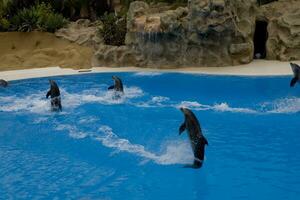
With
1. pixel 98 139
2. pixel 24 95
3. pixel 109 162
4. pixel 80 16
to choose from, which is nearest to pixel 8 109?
pixel 24 95

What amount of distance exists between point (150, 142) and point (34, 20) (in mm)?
13931

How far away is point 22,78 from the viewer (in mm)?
16391

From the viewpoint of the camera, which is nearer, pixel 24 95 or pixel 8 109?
pixel 8 109

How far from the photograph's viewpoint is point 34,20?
21375 millimetres

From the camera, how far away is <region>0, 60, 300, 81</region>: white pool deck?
51.9 ft

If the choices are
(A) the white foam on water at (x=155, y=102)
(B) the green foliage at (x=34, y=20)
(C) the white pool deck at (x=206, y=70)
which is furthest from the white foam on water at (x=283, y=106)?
(B) the green foliage at (x=34, y=20)

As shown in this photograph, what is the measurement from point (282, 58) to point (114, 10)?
1056 cm

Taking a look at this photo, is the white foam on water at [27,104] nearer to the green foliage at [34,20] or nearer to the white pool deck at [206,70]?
the white pool deck at [206,70]

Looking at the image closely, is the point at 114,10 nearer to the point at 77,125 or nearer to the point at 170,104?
the point at 170,104

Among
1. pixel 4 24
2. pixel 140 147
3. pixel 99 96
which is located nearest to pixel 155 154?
pixel 140 147

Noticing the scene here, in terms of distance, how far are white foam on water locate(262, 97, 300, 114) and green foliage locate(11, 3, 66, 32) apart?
41.5ft

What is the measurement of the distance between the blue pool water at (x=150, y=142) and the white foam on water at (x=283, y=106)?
0.08 ft

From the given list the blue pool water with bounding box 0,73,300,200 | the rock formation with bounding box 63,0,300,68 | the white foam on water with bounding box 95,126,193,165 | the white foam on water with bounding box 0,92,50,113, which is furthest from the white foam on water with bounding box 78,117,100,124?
the rock formation with bounding box 63,0,300,68

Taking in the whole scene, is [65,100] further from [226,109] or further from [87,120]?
[226,109]
